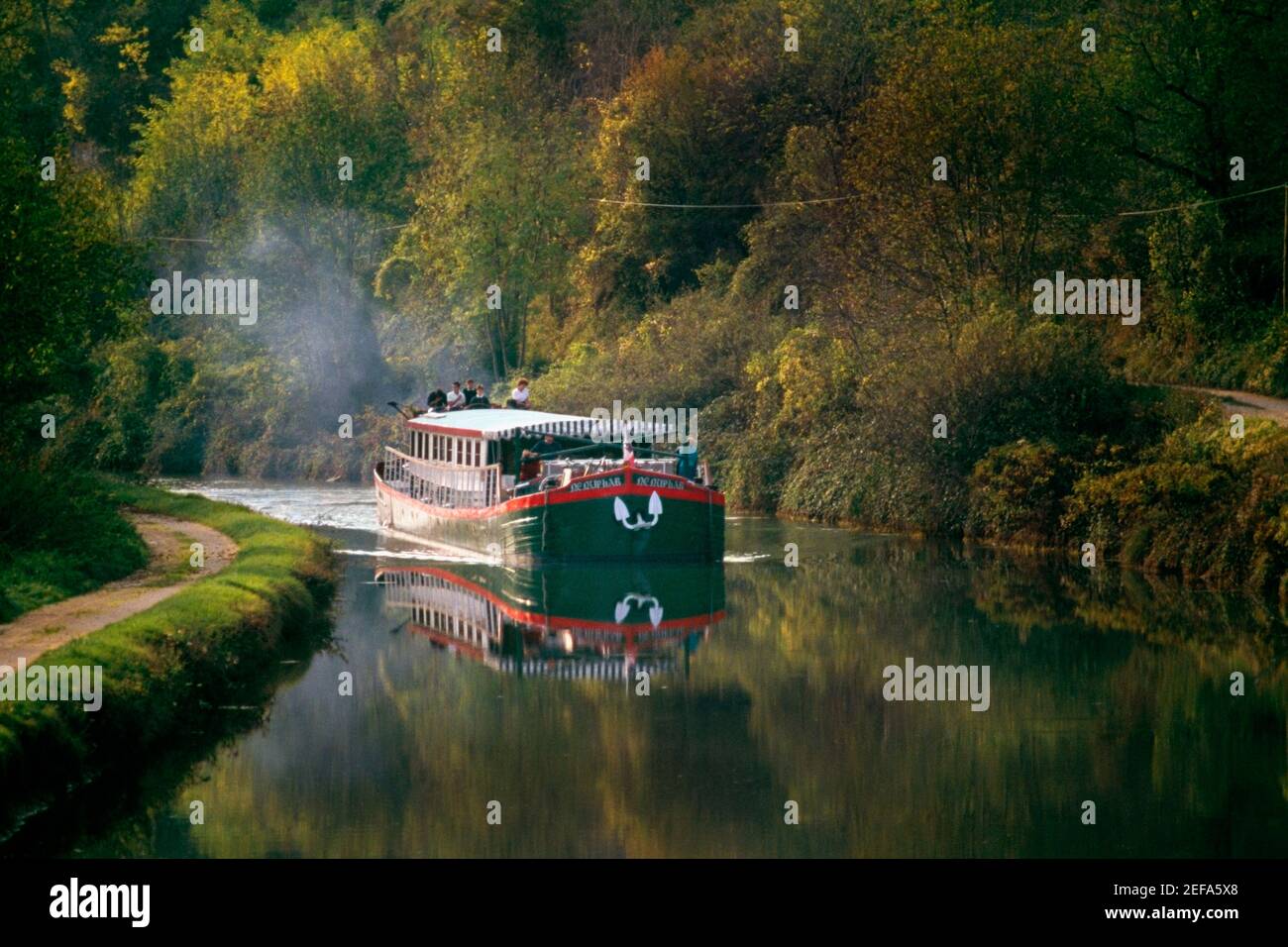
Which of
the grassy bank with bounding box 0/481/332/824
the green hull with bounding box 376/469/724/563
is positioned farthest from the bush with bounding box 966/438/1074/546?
the grassy bank with bounding box 0/481/332/824

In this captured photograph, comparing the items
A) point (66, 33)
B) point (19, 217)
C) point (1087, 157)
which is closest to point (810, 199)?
point (1087, 157)

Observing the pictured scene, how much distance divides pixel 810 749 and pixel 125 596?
12174 mm

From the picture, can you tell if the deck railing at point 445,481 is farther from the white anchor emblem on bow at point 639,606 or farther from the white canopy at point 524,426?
the white anchor emblem on bow at point 639,606

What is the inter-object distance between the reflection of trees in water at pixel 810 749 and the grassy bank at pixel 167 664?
3.51ft

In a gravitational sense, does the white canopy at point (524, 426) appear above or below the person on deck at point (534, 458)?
above

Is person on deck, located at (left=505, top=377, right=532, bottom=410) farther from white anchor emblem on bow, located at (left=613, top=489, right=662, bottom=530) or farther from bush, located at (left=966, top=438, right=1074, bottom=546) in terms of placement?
bush, located at (left=966, top=438, right=1074, bottom=546)

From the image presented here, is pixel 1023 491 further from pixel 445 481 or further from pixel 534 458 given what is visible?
pixel 445 481

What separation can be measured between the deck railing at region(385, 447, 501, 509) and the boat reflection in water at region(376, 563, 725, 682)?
2.12m

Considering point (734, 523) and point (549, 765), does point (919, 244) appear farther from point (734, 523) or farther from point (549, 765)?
point (549, 765)

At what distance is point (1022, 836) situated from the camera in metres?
20.8

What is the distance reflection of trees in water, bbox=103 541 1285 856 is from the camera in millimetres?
20859

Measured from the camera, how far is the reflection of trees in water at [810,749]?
2086 centimetres

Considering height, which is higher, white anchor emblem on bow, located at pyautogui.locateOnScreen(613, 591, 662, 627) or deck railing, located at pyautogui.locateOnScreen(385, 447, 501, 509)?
deck railing, located at pyautogui.locateOnScreen(385, 447, 501, 509)

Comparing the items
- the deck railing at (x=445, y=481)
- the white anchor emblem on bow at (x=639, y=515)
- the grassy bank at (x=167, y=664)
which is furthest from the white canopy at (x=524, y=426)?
the grassy bank at (x=167, y=664)
